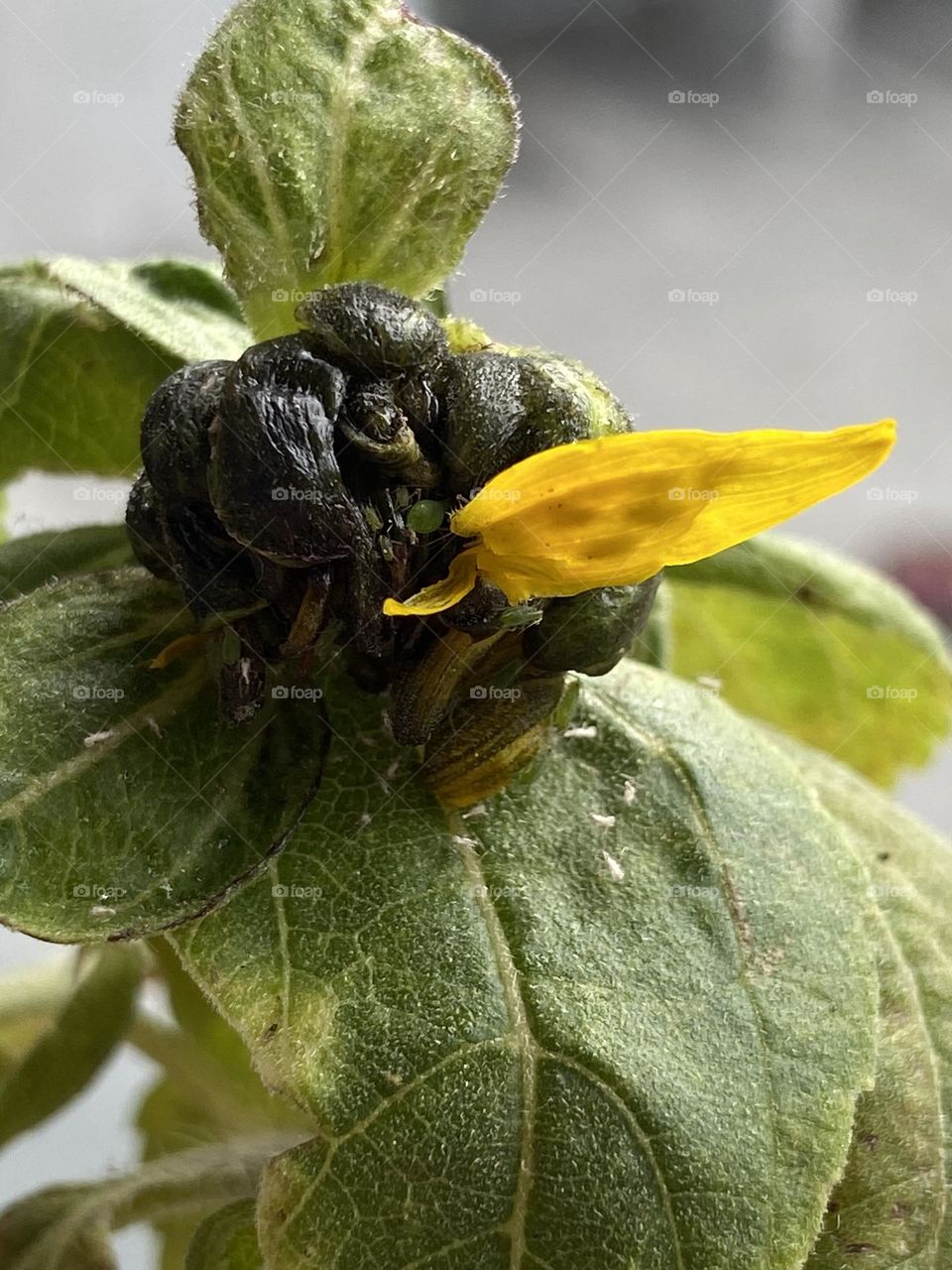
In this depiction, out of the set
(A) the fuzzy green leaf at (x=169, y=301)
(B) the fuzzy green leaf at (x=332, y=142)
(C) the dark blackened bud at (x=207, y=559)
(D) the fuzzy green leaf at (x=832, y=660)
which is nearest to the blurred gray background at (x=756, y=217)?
(D) the fuzzy green leaf at (x=832, y=660)

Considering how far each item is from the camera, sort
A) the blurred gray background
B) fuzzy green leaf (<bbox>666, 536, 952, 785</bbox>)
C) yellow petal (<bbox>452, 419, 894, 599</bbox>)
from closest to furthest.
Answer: yellow petal (<bbox>452, 419, 894, 599</bbox>) < fuzzy green leaf (<bbox>666, 536, 952, 785</bbox>) < the blurred gray background

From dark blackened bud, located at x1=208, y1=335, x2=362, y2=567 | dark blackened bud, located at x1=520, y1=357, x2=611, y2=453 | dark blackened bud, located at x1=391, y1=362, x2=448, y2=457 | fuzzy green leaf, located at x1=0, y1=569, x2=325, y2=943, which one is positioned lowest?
fuzzy green leaf, located at x1=0, y1=569, x2=325, y2=943

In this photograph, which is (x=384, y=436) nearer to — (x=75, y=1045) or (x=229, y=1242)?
(x=229, y=1242)

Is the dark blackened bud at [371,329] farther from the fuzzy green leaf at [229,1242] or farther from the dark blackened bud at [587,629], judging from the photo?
the fuzzy green leaf at [229,1242]

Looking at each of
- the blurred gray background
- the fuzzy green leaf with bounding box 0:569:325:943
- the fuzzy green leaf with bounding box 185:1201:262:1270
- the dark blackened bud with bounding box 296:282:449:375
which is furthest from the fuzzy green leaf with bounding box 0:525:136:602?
the blurred gray background

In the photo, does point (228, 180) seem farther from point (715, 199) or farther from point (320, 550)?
point (715, 199)

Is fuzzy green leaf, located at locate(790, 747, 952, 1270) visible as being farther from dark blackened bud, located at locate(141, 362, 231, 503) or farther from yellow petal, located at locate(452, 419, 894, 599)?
dark blackened bud, located at locate(141, 362, 231, 503)
